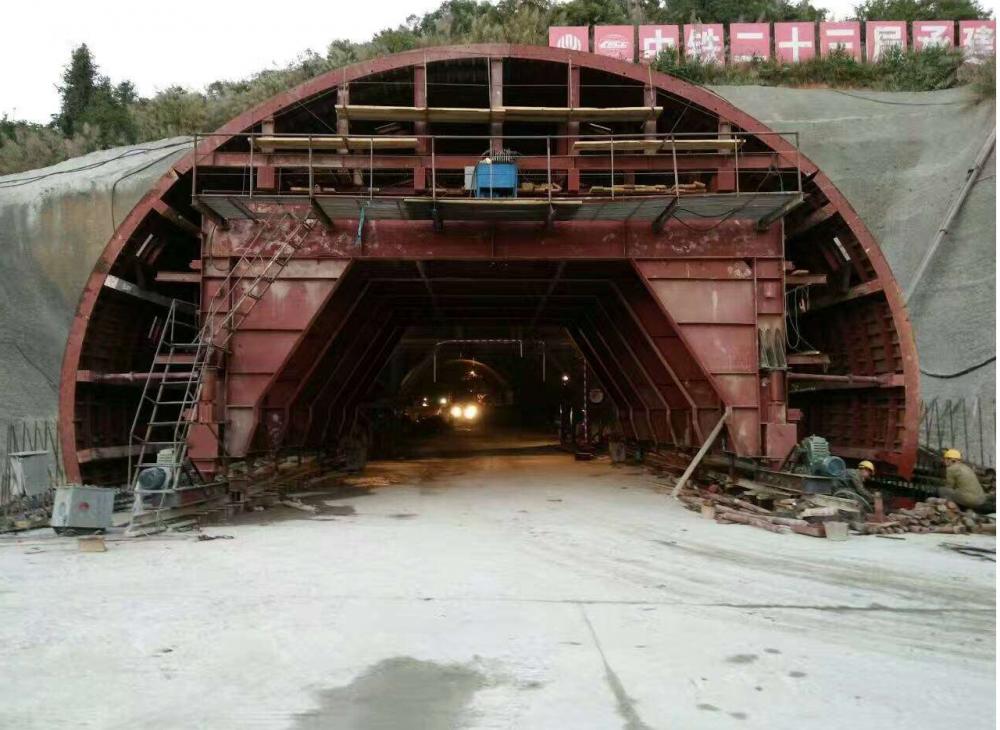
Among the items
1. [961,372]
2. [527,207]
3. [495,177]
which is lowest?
[961,372]

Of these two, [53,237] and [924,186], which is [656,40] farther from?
[53,237]

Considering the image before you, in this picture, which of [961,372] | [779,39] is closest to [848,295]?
[961,372]

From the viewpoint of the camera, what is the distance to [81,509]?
8211mm

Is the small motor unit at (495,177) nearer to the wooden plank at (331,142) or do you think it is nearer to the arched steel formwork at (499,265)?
the arched steel formwork at (499,265)

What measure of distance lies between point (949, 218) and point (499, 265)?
659 inches

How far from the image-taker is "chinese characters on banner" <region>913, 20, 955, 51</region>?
29734 mm

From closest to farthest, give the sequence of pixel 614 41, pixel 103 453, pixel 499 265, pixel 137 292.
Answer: pixel 103 453
pixel 137 292
pixel 499 265
pixel 614 41

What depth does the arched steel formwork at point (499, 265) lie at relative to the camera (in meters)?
10.7

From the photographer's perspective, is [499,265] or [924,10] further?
[924,10]

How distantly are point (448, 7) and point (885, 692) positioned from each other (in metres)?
45.4

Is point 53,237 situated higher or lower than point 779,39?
lower

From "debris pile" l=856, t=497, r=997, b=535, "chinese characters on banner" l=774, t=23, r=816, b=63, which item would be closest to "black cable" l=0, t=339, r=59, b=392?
"debris pile" l=856, t=497, r=997, b=535

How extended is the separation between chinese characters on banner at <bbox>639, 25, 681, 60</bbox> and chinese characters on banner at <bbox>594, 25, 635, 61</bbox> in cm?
61

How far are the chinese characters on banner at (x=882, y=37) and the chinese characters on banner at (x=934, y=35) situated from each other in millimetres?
629
